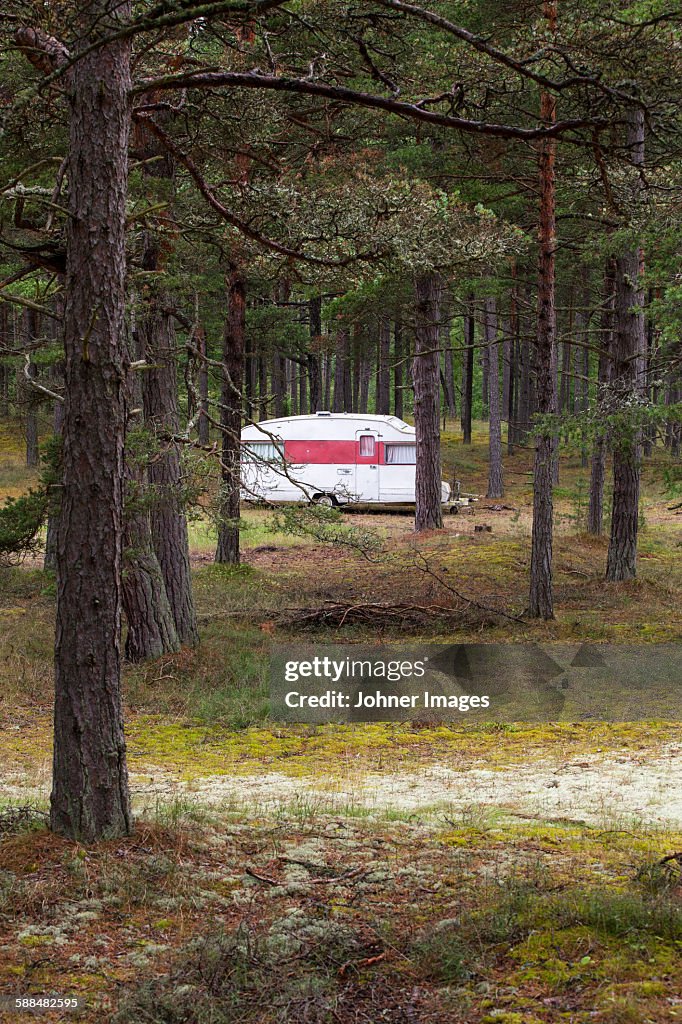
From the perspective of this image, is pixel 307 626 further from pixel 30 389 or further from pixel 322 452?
pixel 322 452

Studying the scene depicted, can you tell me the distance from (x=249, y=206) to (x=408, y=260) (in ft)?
4.77

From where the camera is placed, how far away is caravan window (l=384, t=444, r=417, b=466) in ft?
102

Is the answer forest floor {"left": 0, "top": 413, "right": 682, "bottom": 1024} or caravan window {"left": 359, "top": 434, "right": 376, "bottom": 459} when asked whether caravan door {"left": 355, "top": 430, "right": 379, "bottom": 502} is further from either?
forest floor {"left": 0, "top": 413, "right": 682, "bottom": 1024}

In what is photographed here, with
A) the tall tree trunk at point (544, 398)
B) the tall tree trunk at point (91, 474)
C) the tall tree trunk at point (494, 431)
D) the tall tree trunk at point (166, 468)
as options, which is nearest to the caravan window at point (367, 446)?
the tall tree trunk at point (494, 431)

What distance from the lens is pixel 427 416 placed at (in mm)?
23406

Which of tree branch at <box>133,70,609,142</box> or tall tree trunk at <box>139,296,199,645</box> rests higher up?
tree branch at <box>133,70,609,142</box>

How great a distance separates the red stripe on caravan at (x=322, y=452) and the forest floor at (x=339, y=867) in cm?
1900

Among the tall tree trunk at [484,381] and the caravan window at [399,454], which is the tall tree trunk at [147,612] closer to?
the caravan window at [399,454]

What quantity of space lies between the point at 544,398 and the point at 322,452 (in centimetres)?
1775

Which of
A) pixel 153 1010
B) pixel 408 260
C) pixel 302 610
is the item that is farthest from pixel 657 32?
pixel 302 610

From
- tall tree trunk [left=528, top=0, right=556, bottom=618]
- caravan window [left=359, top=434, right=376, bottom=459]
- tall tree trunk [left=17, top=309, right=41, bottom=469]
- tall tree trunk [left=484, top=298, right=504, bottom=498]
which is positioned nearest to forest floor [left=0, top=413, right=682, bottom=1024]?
tall tree trunk [left=17, top=309, right=41, bottom=469]

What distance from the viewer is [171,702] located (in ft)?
36.3

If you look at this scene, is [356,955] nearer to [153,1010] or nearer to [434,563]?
[153,1010]

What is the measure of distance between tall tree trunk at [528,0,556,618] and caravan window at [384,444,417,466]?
16.7m
